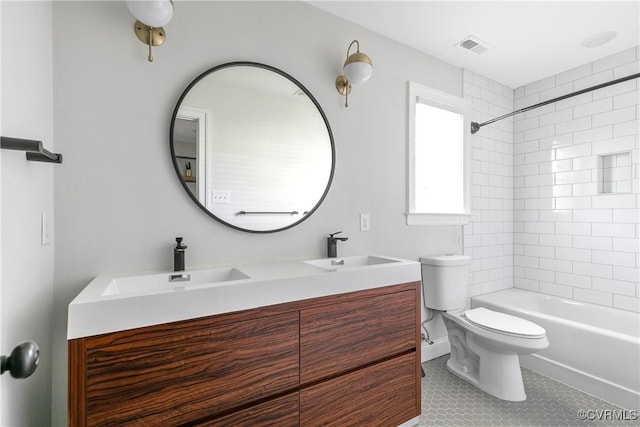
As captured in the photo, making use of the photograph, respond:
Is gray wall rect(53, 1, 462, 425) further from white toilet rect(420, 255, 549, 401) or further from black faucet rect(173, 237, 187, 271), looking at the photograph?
white toilet rect(420, 255, 549, 401)

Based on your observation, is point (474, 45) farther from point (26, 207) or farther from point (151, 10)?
point (26, 207)

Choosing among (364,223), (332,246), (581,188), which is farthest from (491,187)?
(332,246)

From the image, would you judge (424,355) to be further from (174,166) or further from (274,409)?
(174,166)

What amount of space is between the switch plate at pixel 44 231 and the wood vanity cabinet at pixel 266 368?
19.6 inches

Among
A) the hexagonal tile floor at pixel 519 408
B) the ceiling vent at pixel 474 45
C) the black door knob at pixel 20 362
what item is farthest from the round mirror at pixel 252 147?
the hexagonal tile floor at pixel 519 408

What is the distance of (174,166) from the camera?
4.66 ft

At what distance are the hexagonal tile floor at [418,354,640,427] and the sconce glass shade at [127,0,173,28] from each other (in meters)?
2.38

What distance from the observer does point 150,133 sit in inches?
54.4

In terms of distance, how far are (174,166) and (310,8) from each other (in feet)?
4.27

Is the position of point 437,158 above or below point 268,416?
above

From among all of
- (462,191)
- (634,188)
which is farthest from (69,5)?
(634,188)

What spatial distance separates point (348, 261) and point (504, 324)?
3.66 feet

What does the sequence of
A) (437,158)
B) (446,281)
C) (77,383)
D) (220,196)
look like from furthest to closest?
(437,158), (446,281), (220,196), (77,383)

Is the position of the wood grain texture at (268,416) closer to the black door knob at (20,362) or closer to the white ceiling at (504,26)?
the black door knob at (20,362)
